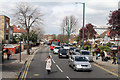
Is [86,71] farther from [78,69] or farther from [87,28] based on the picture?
[87,28]

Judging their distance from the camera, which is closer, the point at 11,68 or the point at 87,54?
the point at 11,68

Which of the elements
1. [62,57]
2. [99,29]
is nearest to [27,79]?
[62,57]

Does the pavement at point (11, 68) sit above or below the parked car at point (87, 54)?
below

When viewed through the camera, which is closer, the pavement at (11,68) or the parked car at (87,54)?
the pavement at (11,68)

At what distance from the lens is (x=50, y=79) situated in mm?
12898

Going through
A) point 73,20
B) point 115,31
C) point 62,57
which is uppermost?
point 73,20

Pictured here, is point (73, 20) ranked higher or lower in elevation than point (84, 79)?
higher

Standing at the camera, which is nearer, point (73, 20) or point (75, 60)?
point (75, 60)

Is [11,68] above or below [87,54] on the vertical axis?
below

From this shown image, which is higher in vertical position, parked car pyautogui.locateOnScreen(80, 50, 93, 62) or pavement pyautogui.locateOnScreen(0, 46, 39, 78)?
parked car pyautogui.locateOnScreen(80, 50, 93, 62)

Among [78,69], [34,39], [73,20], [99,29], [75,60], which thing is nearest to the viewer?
[78,69]

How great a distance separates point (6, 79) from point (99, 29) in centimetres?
9571

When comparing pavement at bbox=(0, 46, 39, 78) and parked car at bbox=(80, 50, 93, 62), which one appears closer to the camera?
pavement at bbox=(0, 46, 39, 78)

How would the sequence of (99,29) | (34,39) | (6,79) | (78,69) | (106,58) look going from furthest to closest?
1. (99,29)
2. (34,39)
3. (106,58)
4. (78,69)
5. (6,79)
